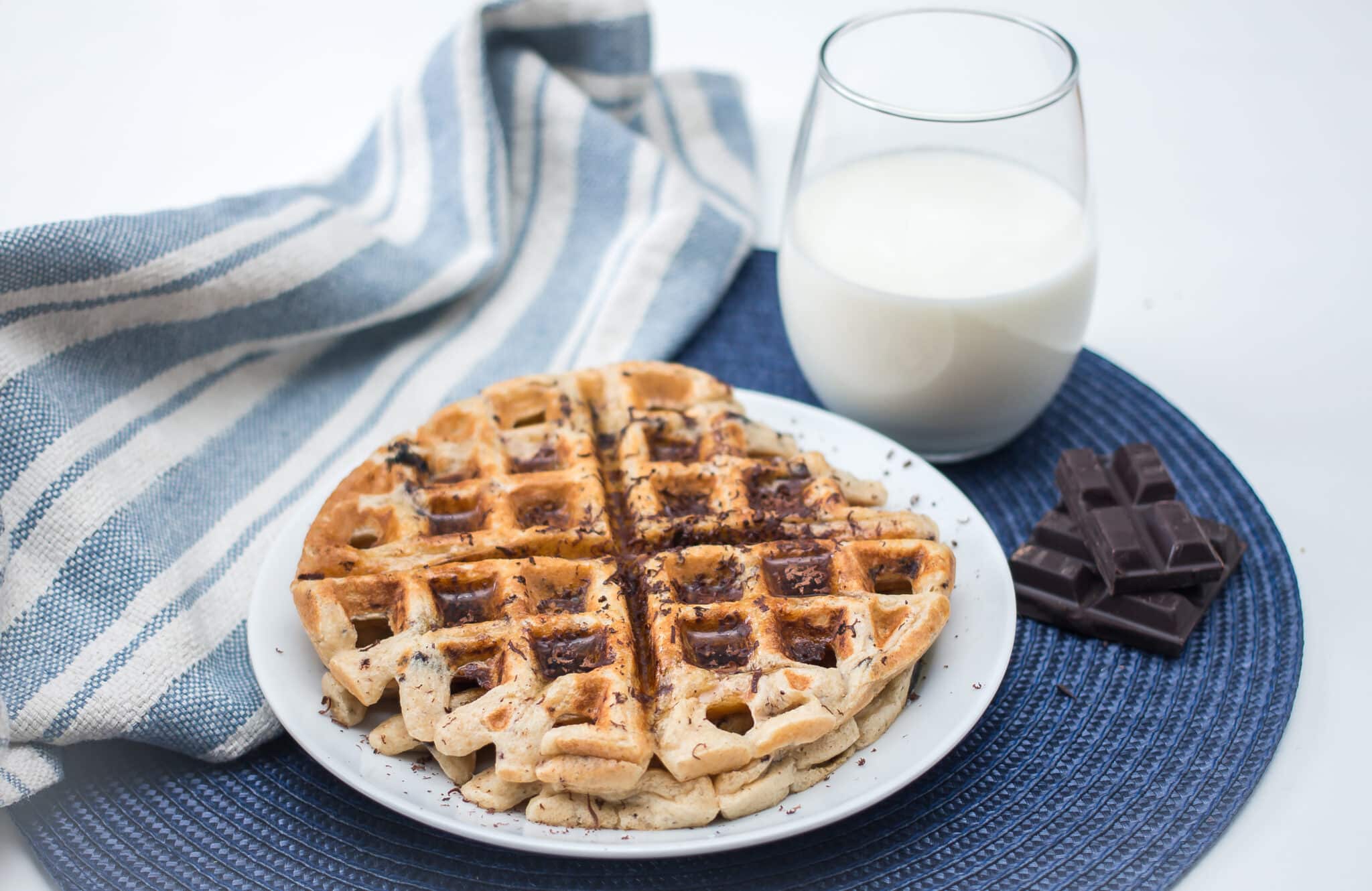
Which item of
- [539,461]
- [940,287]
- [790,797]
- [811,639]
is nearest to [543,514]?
[539,461]

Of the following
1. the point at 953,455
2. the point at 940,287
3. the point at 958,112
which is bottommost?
the point at 953,455

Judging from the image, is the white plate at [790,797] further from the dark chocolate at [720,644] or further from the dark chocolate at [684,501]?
the dark chocolate at [684,501]

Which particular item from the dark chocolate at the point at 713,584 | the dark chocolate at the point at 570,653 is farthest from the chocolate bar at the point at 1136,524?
the dark chocolate at the point at 570,653

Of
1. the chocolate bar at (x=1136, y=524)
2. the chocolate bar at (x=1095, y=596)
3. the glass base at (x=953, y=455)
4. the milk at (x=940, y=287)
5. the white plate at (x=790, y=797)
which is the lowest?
the glass base at (x=953, y=455)

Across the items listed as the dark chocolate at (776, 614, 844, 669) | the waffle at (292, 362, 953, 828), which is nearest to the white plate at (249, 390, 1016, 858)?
the waffle at (292, 362, 953, 828)

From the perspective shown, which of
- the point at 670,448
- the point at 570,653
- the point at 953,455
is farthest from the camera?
the point at 953,455

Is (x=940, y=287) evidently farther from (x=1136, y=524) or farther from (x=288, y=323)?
(x=288, y=323)

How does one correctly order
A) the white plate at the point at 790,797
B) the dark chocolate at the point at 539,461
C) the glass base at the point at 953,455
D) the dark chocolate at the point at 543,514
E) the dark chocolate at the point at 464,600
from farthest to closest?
the glass base at the point at 953,455 → the dark chocolate at the point at 539,461 → the dark chocolate at the point at 543,514 → the dark chocolate at the point at 464,600 → the white plate at the point at 790,797
